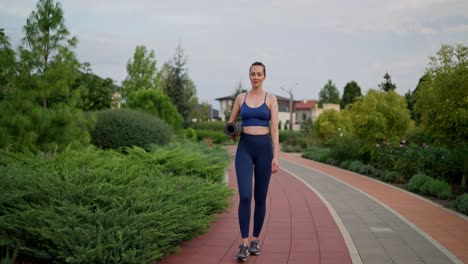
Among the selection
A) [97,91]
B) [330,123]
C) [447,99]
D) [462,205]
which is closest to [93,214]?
[462,205]

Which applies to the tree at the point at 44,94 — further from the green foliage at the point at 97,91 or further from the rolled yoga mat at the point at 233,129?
the green foliage at the point at 97,91

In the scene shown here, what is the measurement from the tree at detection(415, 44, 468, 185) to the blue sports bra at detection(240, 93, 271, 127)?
20.6 feet

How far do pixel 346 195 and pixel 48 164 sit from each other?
667 centimetres

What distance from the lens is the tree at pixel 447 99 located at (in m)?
10.0

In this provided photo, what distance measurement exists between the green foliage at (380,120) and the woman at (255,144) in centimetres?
1236

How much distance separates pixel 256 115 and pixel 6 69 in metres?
7.39

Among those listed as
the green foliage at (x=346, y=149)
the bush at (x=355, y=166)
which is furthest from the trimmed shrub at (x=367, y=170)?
the green foliage at (x=346, y=149)


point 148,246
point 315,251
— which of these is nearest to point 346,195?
point 315,251

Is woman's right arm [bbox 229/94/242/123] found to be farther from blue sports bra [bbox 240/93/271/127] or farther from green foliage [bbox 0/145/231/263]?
green foliage [bbox 0/145/231/263]

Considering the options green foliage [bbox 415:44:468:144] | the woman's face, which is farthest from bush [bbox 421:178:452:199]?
the woman's face

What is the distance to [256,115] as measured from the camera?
16.9 feet

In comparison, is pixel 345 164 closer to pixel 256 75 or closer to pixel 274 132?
pixel 274 132

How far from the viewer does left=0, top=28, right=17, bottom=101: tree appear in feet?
32.5

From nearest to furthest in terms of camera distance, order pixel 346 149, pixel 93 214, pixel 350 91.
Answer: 1. pixel 93 214
2. pixel 346 149
3. pixel 350 91
